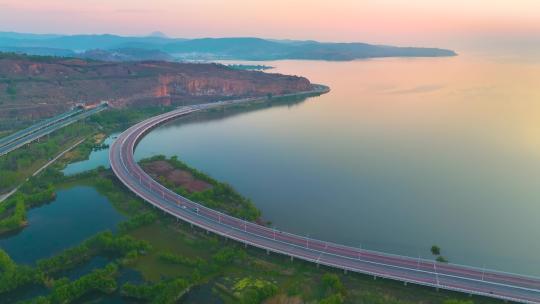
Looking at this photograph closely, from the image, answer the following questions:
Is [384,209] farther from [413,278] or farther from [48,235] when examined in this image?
[48,235]

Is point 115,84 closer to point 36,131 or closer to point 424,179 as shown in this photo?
point 36,131

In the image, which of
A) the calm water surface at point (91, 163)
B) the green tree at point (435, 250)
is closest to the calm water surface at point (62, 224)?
the calm water surface at point (91, 163)

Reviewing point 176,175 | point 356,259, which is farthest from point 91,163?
point 356,259

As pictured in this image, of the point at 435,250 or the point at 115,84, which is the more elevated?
the point at 115,84

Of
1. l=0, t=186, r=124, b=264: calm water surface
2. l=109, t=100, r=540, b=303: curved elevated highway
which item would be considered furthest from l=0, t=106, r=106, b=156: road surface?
l=109, t=100, r=540, b=303: curved elevated highway

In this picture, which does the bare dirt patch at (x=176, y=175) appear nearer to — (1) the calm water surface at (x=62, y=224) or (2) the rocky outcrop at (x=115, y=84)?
(1) the calm water surface at (x=62, y=224)

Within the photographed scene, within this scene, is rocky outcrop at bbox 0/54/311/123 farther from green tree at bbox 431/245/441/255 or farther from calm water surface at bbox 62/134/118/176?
green tree at bbox 431/245/441/255
